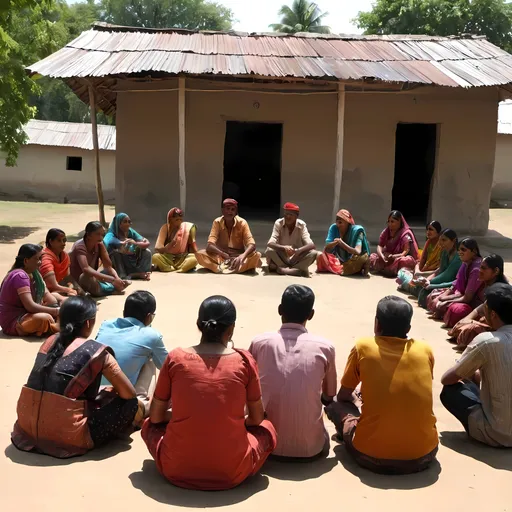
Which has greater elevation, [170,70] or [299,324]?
[170,70]

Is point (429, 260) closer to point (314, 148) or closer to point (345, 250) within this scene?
point (345, 250)

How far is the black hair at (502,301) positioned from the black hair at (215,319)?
5.12 feet

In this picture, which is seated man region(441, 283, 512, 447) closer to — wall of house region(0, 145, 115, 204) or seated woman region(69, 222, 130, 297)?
seated woman region(69, 222, 130, 297)

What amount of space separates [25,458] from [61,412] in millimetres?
312

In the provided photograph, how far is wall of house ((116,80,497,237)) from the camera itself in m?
11.1

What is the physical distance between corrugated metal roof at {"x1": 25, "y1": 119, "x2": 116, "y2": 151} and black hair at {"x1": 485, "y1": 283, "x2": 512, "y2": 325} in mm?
20816

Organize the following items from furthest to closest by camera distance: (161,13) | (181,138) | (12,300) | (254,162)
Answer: (161,13), (254,162), (181,138), (12,300)

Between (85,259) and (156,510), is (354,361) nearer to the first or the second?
(156,510)

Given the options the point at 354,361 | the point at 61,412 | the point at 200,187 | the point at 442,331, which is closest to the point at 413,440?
the point at 354,361

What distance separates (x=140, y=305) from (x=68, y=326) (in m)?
0.53

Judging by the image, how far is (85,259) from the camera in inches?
266

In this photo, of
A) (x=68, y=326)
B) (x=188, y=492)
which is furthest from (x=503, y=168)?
(x=188, y=492)

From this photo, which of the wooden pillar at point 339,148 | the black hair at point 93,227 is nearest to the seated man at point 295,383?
the black hair at point 93,227

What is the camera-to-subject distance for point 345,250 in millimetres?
8672
